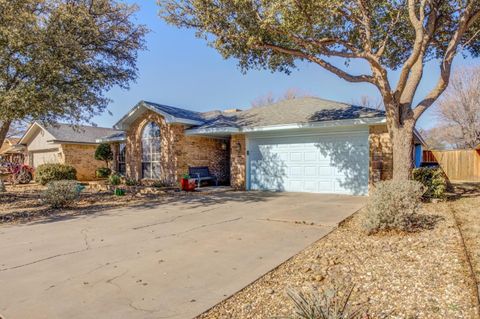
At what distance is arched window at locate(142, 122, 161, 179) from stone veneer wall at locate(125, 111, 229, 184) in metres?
0.22

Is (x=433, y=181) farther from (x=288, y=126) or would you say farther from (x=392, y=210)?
(x=288, y=126)

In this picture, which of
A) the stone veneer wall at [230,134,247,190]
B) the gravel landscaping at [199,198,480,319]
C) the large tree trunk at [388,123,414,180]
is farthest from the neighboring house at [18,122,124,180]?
the gravel landscaping at [199,198,480,319]

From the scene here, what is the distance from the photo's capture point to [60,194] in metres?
9.60

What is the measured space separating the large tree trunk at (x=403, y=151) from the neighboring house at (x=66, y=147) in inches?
773

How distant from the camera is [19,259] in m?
4.87

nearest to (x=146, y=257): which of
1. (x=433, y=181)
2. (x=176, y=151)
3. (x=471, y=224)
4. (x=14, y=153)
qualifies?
(x=471, y=224)

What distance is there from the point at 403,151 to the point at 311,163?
14.1 ft

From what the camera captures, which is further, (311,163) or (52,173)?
(52,173)

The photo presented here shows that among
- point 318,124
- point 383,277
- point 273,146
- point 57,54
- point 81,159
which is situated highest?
point 57,54

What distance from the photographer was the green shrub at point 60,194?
9.59 metres

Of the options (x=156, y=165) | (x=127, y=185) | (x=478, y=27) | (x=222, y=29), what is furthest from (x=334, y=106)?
(x=127, y=185)

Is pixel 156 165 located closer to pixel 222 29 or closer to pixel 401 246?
pixel 222 29

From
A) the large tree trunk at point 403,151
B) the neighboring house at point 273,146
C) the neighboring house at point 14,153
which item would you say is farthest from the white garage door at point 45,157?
the large tree trunk at point 403,151

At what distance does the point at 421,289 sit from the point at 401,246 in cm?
161
